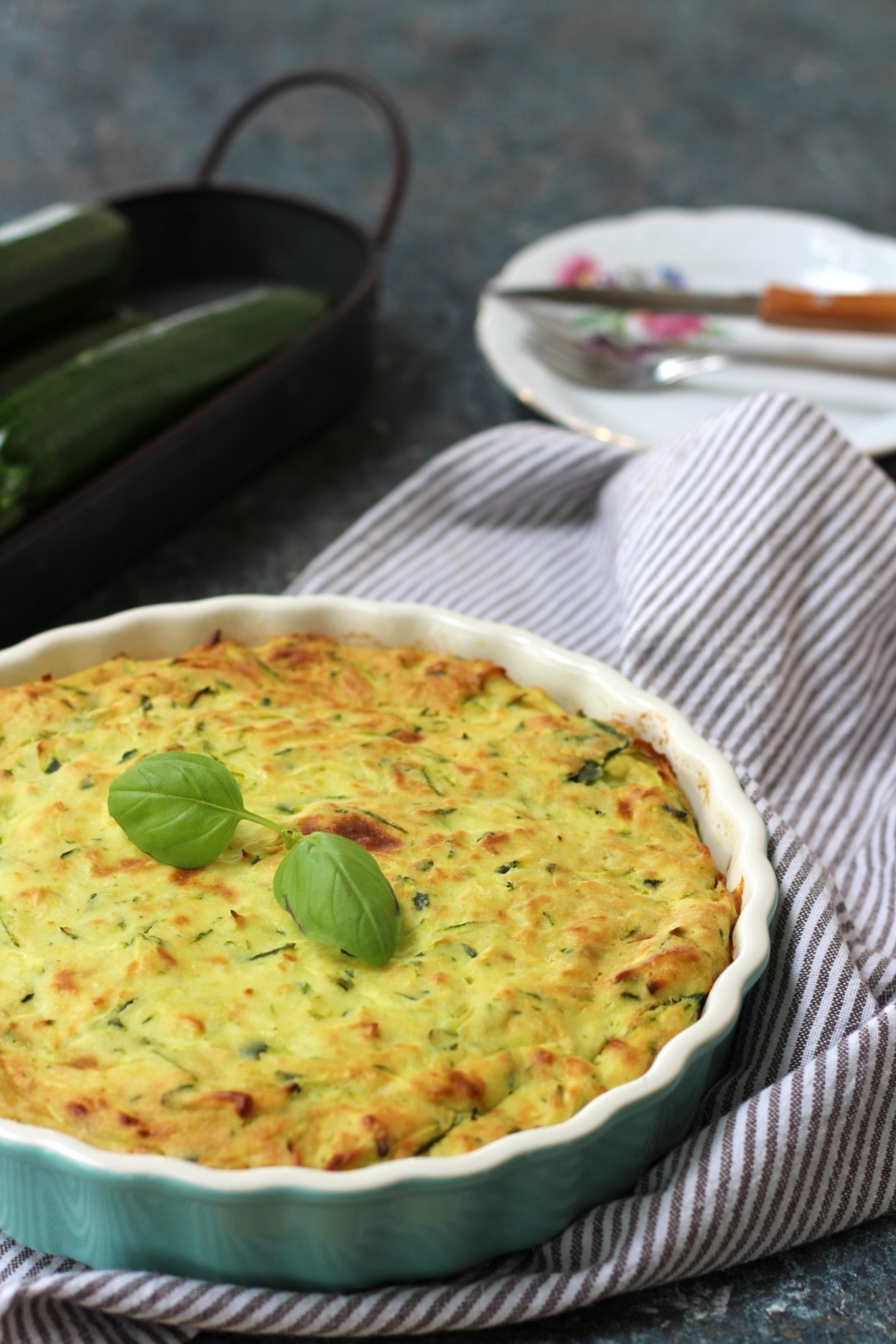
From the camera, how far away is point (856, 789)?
2820 millimetres

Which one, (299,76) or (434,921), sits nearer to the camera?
(434,921)

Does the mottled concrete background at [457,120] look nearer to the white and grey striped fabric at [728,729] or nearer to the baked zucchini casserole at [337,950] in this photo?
the white and grey striped fabric at [728,729]

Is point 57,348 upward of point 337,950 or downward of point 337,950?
upward

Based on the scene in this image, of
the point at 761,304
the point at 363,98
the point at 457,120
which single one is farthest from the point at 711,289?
the point at 457,120

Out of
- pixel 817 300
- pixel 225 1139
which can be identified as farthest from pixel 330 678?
pixel 817 300

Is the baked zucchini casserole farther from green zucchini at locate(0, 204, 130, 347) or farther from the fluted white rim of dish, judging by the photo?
green zucchini at locate(0, 204, 130, 347)

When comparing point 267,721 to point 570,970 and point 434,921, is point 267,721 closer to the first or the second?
point 434,921

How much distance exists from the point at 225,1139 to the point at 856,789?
1.52 meters

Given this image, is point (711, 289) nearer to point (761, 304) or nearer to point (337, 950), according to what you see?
point (761, 304)

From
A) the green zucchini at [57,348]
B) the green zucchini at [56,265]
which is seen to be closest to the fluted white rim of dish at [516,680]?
the green zucchini at [57,348]

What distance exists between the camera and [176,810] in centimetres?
209

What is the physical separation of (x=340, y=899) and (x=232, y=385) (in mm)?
1884

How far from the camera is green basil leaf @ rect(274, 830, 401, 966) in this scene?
6.47 ft

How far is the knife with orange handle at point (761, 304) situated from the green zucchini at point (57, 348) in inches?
38.8
